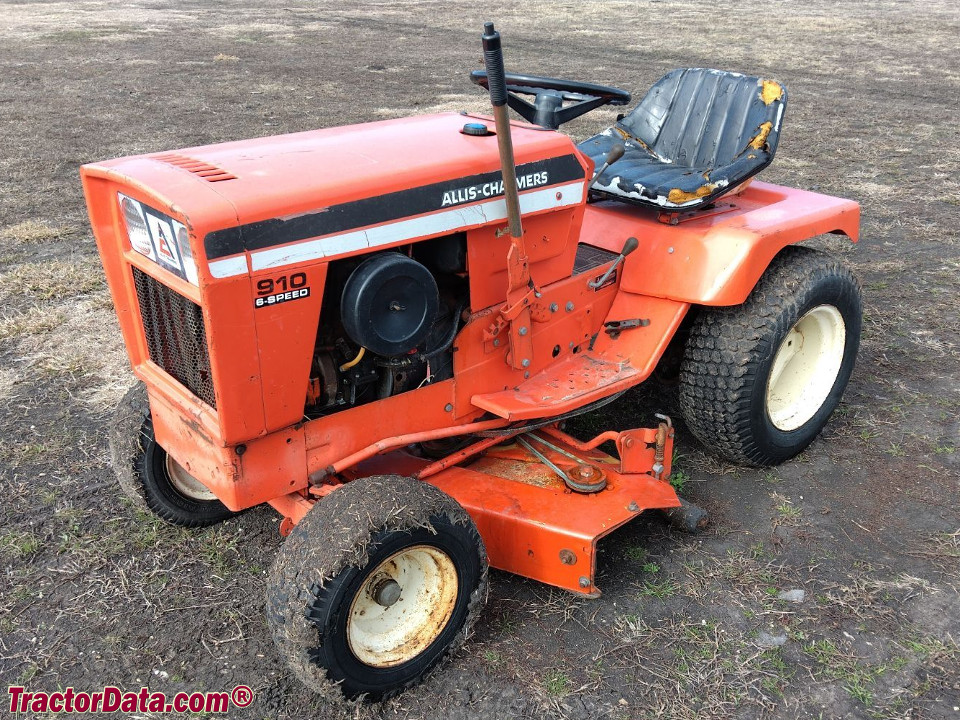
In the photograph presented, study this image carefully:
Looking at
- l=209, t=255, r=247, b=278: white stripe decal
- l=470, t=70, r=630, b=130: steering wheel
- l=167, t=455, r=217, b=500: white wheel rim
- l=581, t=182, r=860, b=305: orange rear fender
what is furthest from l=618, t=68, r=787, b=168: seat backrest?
l=167, t=455, r=217, b=500: white wheel rim

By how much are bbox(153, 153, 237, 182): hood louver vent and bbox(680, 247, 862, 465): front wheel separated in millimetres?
1829

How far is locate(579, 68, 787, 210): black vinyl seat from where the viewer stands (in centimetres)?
335

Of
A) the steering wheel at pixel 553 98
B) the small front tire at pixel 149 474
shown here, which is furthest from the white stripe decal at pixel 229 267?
the steering wheel at pixel 553 98

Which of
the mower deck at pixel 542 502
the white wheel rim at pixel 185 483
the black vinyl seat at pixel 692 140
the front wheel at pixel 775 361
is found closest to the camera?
the mower deck at pixel 542 502

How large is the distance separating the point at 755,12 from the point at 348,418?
18.1 m

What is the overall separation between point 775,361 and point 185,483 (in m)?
2.23

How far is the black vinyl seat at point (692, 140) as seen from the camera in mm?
3354

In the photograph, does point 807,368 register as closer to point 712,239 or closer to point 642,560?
point 712,239

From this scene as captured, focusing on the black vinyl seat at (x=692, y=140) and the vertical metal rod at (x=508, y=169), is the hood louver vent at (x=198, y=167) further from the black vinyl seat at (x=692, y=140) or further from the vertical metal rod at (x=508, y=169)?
the black vinyl seat at (x=692, y=140)

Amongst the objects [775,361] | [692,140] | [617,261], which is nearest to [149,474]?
[617,261]

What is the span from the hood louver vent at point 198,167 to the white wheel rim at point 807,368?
232cm

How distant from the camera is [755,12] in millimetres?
18094

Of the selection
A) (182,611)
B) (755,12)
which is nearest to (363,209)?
(182,611)

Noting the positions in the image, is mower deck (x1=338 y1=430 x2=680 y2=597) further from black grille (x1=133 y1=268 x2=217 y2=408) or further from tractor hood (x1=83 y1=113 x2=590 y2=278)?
tractor hood (x1=83 y1=113 x2=590 y2=278)
